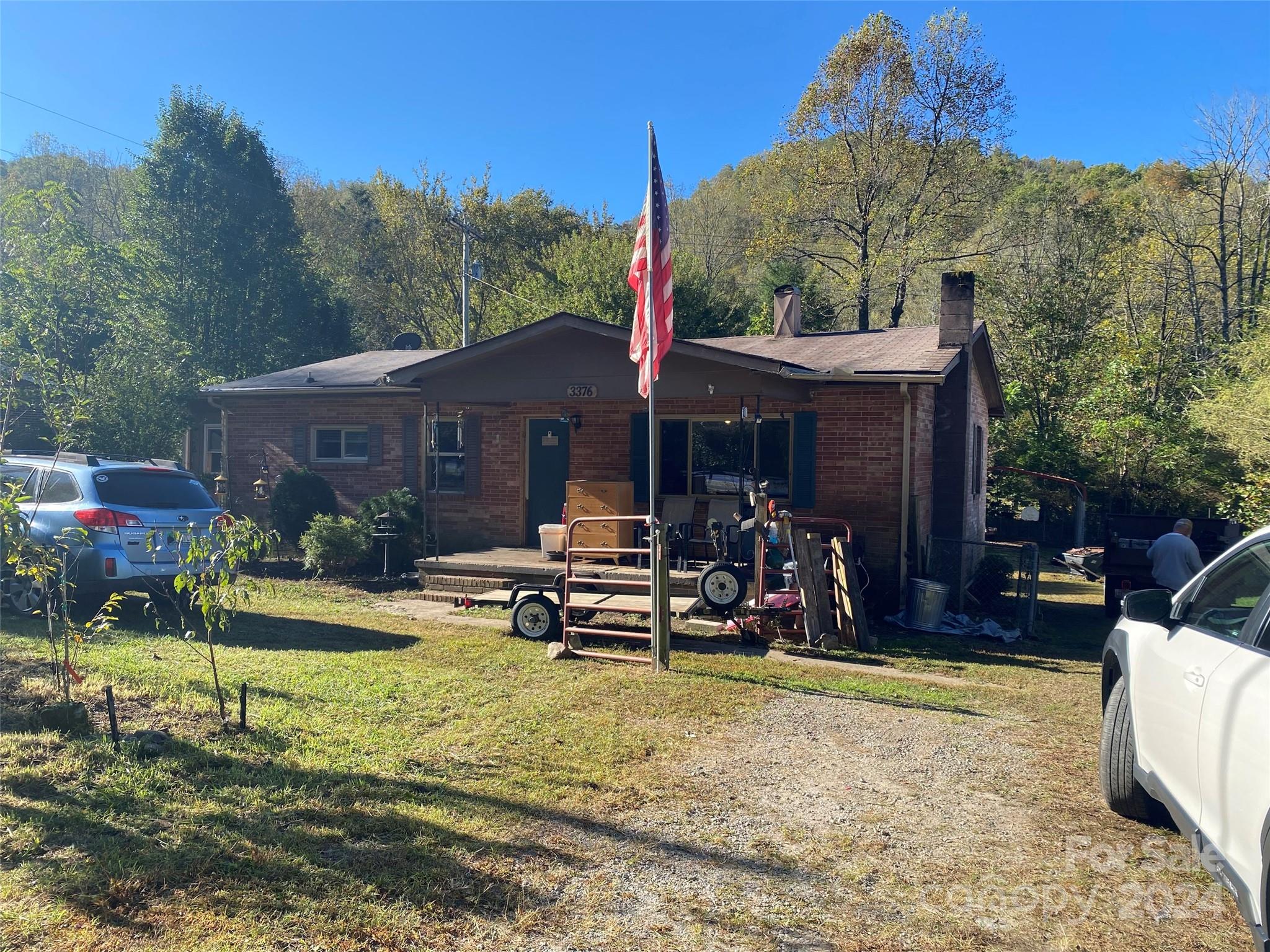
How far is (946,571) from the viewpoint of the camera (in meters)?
11.8

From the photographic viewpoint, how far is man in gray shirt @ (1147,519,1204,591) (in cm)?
1050

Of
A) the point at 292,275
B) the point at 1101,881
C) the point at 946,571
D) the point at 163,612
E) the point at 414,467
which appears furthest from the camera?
the point at 292,275

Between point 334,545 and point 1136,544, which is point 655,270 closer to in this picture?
point 334,545

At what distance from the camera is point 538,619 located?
8.76 meters

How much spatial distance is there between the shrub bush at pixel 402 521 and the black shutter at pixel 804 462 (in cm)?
602

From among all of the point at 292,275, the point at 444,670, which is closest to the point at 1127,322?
the point at 444,670

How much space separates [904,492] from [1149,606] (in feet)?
22.2

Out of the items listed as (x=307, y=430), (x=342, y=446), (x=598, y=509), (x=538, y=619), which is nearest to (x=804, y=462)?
(x=598, y=509)

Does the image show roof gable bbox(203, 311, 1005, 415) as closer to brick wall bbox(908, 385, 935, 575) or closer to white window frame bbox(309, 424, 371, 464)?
brick wall bbox(908, 385, 935, 575)

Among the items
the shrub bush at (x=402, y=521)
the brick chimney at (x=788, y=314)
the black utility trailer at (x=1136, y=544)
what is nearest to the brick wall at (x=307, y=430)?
the shrub bush at (x=402, y=521)

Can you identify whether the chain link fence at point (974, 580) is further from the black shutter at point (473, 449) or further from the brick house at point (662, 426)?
the black shutter at point (473, 449)

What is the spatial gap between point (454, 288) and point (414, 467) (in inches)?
892

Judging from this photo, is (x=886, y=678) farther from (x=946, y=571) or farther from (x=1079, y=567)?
(x=1079, y=567)

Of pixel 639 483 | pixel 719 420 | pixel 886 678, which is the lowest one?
pixel 886 678
